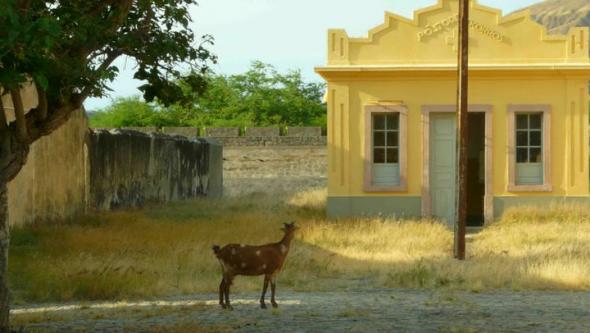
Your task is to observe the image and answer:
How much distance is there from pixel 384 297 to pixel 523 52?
11.5 m

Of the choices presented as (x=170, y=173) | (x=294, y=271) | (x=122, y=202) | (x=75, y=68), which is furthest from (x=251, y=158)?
(x=75, y=68)

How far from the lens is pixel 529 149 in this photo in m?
23.5

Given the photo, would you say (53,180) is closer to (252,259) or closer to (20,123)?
(252,259)

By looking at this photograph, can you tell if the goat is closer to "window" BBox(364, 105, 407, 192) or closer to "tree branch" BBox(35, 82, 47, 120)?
"tree branch" BBox(35, 82, 47, 120)

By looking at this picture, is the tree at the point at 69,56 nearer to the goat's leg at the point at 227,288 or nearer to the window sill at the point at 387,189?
the goat's leg at the point at 227,288

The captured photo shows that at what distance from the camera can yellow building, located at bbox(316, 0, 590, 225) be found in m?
23.3

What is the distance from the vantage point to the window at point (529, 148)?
76.4ft

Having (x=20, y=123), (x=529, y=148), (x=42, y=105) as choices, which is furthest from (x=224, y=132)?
(x=20, y=123)

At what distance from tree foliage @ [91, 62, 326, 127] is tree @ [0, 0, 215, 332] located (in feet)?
160

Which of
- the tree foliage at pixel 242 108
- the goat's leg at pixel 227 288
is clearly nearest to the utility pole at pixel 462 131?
the goat's leg at pixel 227 288

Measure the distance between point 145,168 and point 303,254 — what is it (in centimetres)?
1248

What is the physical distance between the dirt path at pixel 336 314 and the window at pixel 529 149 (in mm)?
10170

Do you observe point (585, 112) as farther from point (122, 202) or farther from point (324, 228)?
point (122, 202)

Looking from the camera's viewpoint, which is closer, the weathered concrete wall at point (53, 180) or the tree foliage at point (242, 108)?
the weathered concrete wall at point (53, 180)
